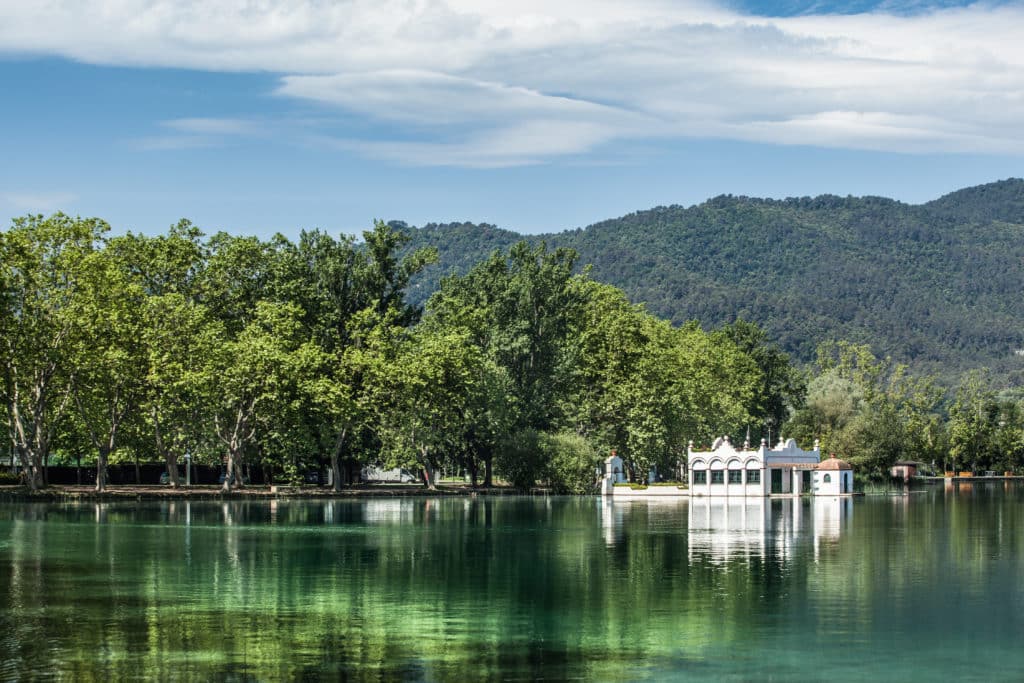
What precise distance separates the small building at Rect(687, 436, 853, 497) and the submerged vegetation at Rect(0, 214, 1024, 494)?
4.89 m

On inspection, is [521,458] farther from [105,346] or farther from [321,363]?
[105,346]

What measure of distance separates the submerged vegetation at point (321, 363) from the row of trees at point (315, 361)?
0.58ft

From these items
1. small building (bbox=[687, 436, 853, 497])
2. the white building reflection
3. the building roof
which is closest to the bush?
small building (bbox=[687, 436, 853, 497])

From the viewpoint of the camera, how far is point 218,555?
146 feet

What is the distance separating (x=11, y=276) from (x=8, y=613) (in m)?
53.7

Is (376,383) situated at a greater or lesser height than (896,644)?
greater

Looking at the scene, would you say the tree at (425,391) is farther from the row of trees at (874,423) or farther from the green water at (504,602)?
the row of trees at (874,423)

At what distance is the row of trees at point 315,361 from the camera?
8244 centimetres

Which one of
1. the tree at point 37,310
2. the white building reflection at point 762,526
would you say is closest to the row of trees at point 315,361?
the tree at point 37,310

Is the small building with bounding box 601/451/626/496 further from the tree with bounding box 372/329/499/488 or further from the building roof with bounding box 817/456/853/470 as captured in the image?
the building roof with bounding box 817/456/853/470

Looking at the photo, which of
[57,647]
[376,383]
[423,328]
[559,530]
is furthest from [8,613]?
[423,328]

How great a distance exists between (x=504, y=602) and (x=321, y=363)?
61449 millimetres

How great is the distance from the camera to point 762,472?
358ft

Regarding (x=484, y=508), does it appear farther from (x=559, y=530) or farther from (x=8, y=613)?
(x=8, y=613)
